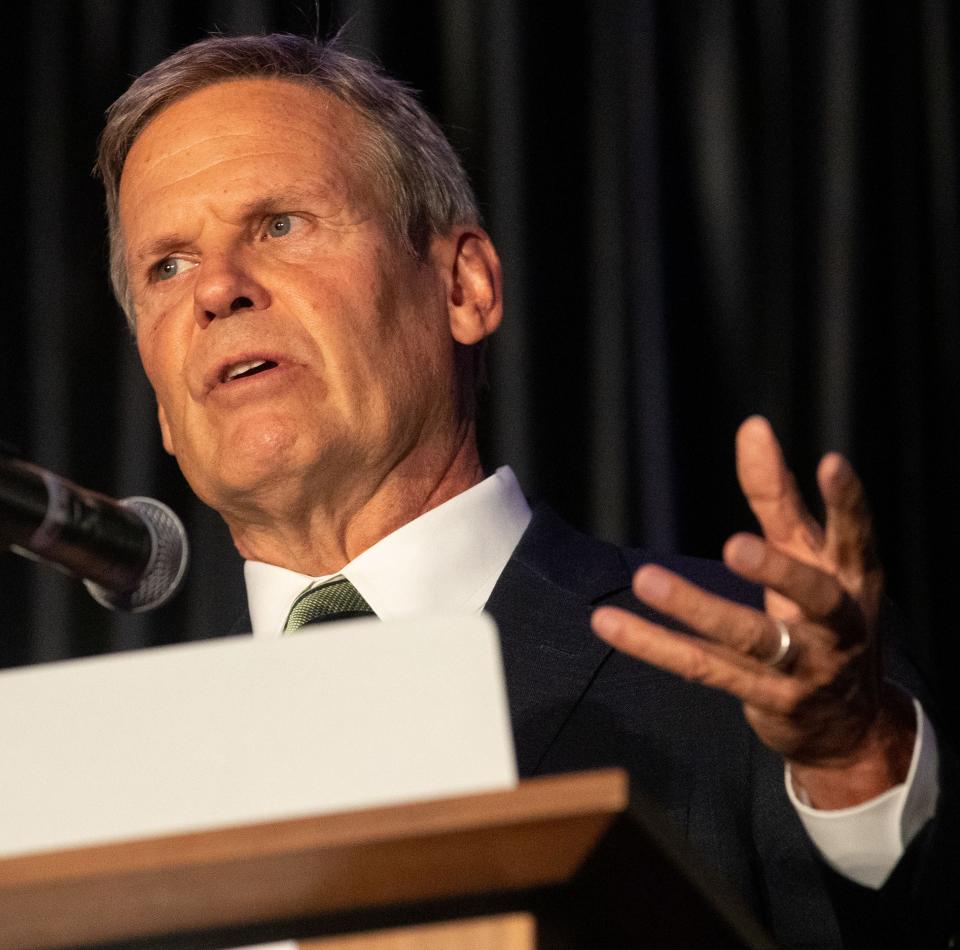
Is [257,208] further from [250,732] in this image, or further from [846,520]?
[250,732]

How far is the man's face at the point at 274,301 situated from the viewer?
1961 mm

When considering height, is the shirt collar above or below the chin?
below

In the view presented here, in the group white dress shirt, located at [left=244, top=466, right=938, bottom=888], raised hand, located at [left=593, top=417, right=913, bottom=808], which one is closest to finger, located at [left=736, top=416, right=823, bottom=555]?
raised hand, located at [left=593, top=417, right=913, bottom=808]

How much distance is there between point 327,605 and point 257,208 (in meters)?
0.58

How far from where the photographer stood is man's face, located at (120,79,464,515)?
196 centimetres

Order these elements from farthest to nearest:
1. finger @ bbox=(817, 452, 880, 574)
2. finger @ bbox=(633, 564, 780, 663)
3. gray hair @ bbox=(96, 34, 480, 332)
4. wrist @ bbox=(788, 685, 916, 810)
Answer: gray hair @ bbox=(96, 34, 480, 332) → wrist @ bbox=(788, 685, 916, 810) → finger @ bbox=(817, 452, 880, 574) → finger @ bbox=(633, 564, 780, 663)

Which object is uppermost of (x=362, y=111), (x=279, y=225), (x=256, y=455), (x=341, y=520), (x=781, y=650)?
(x=362, y=111)

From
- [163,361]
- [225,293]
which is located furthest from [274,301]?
[163,361]

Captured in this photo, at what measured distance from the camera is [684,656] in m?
1.02

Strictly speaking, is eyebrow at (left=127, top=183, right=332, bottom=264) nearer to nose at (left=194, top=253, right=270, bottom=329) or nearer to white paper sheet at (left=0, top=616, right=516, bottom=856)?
nose at (left=194, top=253, right=270, bottom=329)

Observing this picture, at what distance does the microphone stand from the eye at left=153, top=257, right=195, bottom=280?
2.96 feet

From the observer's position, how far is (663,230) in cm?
245

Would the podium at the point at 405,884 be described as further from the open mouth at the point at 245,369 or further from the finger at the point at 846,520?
the open mouth at the point at 245,369

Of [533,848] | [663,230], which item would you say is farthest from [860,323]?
[533,848]
